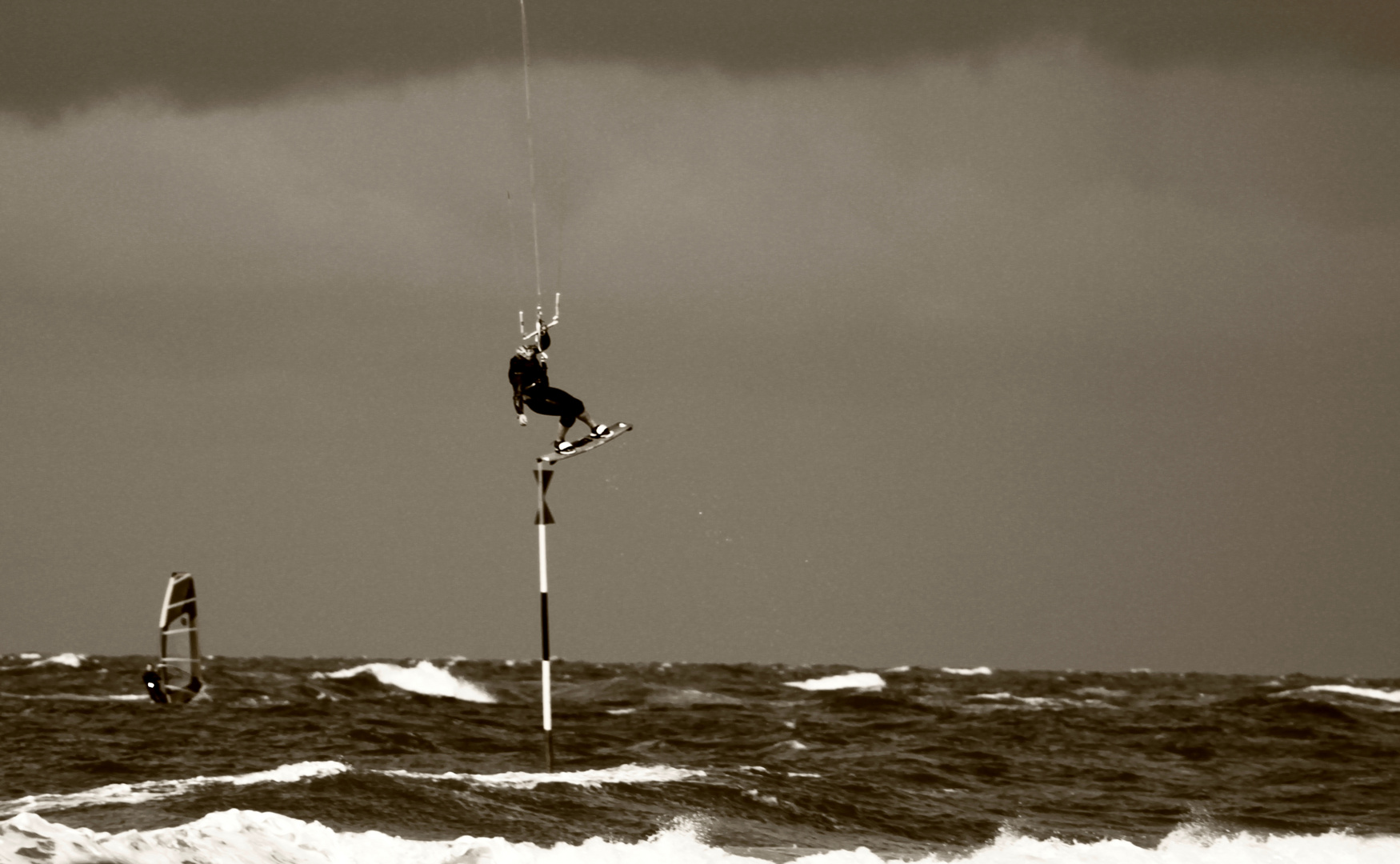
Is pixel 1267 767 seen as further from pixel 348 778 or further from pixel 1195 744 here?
pixel 348 778

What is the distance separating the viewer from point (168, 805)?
2206cm

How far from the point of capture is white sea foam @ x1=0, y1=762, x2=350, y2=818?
22297 millimetres

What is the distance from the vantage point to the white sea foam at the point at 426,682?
61.1 metres

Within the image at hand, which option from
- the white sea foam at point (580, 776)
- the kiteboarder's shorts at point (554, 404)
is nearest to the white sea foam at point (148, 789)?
the white sea foam at point (580, 776)

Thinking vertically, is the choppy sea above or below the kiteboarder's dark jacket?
below

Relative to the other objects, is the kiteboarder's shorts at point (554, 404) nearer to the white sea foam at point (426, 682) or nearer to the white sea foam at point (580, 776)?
the white sea foam at point (580, 776)

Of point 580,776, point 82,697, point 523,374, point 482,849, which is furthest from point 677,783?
point 82,697

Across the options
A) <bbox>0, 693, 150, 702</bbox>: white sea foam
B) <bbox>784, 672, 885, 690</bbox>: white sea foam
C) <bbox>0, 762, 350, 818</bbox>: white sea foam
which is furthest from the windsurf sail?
<bbox>784, 672, 885, 690</bbox>: white sea foam

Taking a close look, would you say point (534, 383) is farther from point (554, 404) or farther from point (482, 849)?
point (482, 849)

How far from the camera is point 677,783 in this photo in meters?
25.3

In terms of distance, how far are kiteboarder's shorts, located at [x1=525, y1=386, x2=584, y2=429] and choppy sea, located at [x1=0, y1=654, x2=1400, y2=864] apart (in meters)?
5.03

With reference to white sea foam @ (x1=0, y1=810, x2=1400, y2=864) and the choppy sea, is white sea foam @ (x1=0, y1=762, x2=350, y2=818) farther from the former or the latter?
white sea foam @ (x1=0, y1=810, x2=1400, y2=864)

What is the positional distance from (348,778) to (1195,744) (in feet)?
72.2

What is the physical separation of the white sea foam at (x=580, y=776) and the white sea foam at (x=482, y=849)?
4531 mm
